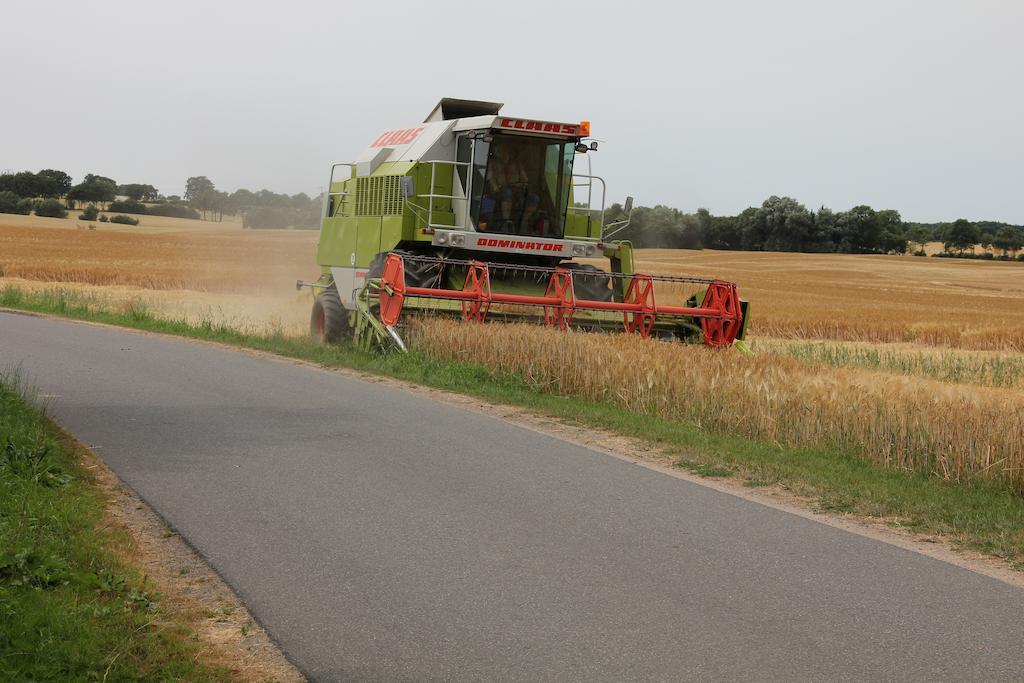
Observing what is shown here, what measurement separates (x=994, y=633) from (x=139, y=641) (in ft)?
12.7

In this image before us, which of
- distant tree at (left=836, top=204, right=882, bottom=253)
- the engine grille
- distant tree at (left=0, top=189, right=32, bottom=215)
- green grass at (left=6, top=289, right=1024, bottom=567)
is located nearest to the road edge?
green grass at (left=6, top=289, right=1024, bottom=567)

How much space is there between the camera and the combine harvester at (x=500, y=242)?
17500 millimetres

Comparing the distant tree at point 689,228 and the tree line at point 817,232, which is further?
the tree line at point 817,232

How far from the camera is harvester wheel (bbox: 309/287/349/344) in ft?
62.6

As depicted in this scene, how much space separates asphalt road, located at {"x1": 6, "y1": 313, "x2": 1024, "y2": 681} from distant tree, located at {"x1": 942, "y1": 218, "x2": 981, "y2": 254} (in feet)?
345

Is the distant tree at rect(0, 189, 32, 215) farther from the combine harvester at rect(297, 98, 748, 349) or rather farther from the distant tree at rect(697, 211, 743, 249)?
the combine harvester at rect(297, 98, 748, 349)

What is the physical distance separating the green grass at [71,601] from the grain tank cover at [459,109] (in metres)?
13.7

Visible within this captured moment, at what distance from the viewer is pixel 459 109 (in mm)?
20188

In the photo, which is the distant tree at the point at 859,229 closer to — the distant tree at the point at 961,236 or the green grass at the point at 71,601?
the distant tree at the point at 961,236

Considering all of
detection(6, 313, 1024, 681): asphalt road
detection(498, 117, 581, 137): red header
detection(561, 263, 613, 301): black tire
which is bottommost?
detection(6, 313, 1024, 681): asphalt road

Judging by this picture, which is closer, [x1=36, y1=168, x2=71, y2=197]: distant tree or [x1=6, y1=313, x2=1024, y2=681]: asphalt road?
[x1=6, y1=313, x2=1024, y2=681]: asphalt road

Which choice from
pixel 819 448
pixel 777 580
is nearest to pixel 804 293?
pixel 819 448

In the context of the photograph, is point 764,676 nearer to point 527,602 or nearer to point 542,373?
point 527,602

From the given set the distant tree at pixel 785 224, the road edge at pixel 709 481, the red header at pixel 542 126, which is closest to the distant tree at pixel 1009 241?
the distant tree at pixel 785 224
